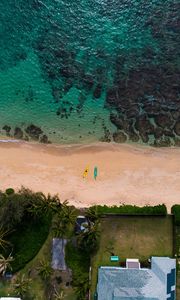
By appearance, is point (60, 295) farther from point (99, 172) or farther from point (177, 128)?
point (177, 128)

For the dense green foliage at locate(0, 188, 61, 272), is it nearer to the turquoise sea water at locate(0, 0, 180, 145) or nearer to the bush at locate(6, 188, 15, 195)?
the bush at locate(6, 188, 15, 195)

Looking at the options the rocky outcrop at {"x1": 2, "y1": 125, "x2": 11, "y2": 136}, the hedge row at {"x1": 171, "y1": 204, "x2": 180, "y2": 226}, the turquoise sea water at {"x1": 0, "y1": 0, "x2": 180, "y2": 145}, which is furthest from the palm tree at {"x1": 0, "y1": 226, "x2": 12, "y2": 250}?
the hedge row at {"x1": 171, "y1": 204, "x2": 180, "y2": 226}

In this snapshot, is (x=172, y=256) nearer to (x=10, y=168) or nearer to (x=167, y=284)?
(x=167, y=284)

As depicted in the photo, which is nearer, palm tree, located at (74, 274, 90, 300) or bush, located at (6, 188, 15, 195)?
palm tree, located at (74, 274, 90, 300)

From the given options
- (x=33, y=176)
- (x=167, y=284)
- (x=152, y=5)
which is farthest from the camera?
(x=152, y=5)

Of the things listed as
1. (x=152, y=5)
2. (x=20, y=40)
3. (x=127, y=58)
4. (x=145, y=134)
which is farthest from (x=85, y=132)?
(x=152, y=5)

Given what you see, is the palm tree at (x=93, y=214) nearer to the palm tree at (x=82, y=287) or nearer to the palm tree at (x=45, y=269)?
the palm tree at (x=82, y=287)
